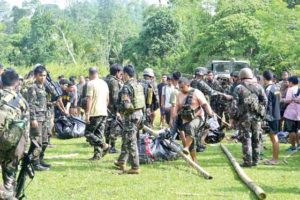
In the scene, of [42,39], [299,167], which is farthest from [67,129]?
[42,39]

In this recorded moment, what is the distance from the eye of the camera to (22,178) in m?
6.95

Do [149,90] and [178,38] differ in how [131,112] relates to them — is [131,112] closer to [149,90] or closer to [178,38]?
[149,90]

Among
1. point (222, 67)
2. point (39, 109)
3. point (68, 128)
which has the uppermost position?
point (39, 109)

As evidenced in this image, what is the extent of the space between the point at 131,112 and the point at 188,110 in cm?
122

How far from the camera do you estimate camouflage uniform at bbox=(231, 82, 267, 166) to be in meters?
10.6

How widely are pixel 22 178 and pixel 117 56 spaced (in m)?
50.4

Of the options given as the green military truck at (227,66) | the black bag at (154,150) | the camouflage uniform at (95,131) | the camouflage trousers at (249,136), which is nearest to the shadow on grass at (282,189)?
the camouflage trousers at (249,136)

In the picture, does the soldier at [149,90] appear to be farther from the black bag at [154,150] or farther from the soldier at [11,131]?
the soldier at [11,131]

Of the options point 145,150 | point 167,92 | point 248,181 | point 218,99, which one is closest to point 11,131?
point 248,181

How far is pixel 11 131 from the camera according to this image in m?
6.33

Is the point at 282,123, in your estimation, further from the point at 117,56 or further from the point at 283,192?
the point at 117,56

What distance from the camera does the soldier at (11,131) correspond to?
634 cm

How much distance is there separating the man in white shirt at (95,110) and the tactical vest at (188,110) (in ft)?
A: 5.89

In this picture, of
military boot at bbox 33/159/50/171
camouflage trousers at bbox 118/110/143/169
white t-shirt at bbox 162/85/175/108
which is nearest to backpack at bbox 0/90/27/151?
camouflage trousers at bbox 118/110/143/169
